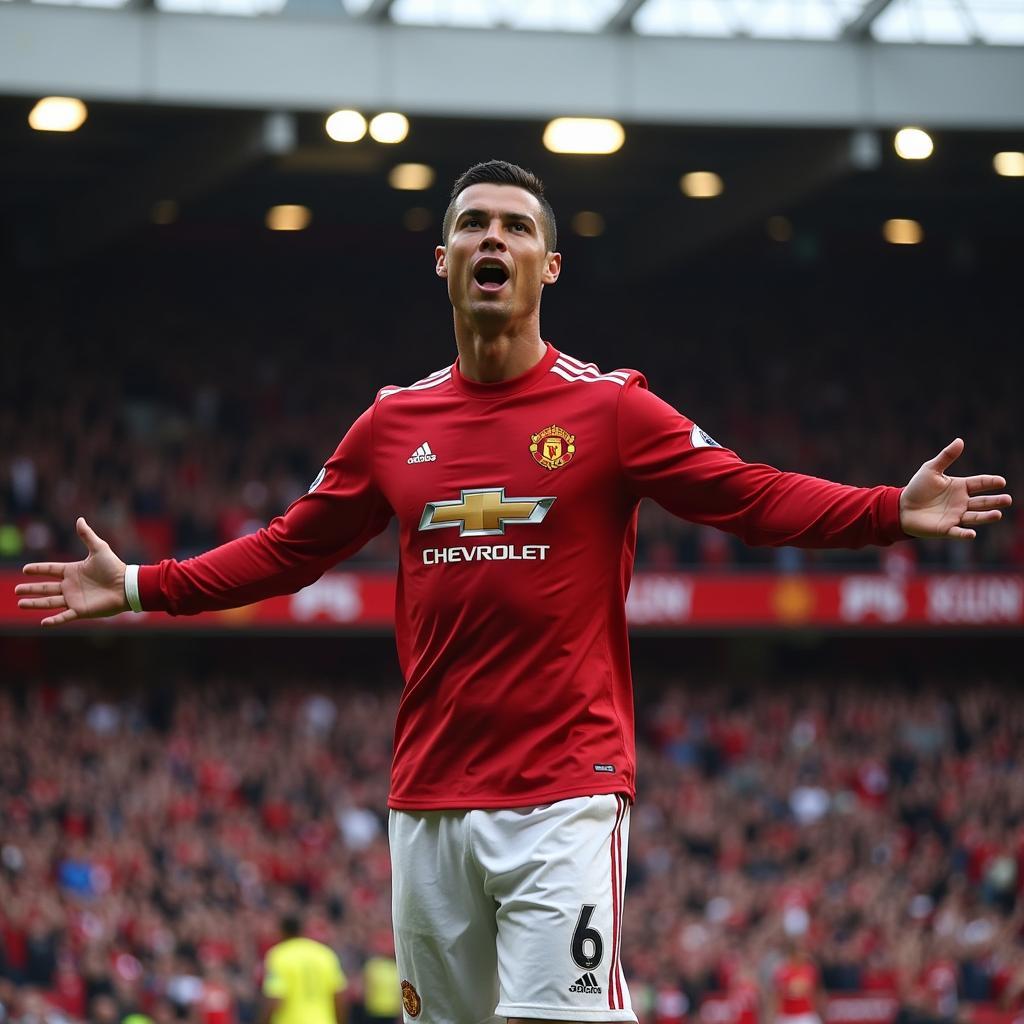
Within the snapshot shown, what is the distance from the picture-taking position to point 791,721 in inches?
871

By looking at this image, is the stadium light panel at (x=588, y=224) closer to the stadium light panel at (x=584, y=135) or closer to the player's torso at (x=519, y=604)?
the stadium light panel at (x=584, y=135)

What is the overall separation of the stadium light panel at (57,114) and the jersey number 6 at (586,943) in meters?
14.0

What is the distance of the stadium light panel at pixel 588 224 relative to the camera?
23.8 m

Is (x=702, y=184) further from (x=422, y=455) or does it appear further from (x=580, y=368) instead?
(x=422, y=455)

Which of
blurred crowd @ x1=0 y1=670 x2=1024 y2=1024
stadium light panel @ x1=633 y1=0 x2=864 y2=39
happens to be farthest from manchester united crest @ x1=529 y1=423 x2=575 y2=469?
stadium light panel @ x1=633 y1=0 x2=864 y2=39

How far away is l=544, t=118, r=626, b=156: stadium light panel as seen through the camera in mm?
17375

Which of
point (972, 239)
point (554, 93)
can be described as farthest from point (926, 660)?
point (554, 93)

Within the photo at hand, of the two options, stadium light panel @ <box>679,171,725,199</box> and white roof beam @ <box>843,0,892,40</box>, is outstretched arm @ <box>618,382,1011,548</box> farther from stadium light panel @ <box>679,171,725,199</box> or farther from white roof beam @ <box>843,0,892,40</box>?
stadium light panel @ <box>679,171,725,199</box>

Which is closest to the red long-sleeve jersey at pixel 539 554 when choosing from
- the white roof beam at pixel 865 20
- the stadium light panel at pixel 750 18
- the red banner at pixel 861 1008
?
the red banner at pixel 861 1008

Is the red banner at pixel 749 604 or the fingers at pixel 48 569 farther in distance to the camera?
the red banner at pixel 749 604

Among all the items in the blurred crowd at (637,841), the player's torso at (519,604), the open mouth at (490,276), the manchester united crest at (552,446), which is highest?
the open mouth at (490,276)

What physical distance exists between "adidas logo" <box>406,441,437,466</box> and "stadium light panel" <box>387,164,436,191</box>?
1671 centimetres

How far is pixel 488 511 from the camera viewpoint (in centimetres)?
400

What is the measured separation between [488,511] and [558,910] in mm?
852
